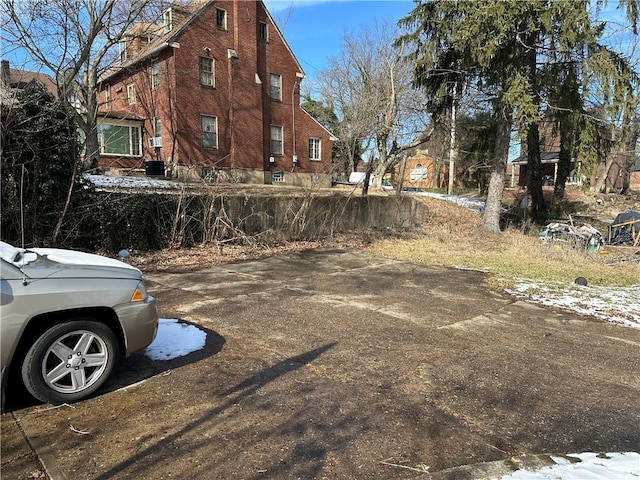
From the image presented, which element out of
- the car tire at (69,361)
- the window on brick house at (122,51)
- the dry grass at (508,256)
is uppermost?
the window on brick house at (122,51)

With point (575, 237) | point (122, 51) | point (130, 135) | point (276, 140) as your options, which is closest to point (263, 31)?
point (276, 140)

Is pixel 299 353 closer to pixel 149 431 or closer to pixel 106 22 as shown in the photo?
pixel 149 431

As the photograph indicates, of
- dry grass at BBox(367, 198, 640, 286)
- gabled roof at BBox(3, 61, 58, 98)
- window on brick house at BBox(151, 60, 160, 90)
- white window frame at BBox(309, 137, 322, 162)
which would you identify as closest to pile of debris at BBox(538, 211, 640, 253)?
dry grass at BBox(367, 198, 640, 286)

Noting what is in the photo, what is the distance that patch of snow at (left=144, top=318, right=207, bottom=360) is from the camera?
14.1ft

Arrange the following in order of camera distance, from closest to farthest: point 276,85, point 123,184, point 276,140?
point 123,184 < point 276,85 < point 276,140

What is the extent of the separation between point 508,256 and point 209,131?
17.4 meters

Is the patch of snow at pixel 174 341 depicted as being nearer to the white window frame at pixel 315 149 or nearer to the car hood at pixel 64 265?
the car hood at pixel 64 265

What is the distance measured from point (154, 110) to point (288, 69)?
859 cm

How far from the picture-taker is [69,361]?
325 cm

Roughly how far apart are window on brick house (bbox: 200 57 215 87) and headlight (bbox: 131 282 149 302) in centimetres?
2191

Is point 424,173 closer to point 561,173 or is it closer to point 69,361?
point 561,173

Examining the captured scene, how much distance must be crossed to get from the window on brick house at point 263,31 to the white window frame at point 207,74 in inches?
156

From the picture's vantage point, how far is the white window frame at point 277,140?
26.8 metres

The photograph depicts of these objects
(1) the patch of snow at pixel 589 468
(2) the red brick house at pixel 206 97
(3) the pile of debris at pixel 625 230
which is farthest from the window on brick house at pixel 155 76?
(1) the patch of snow at pixel 589 468
